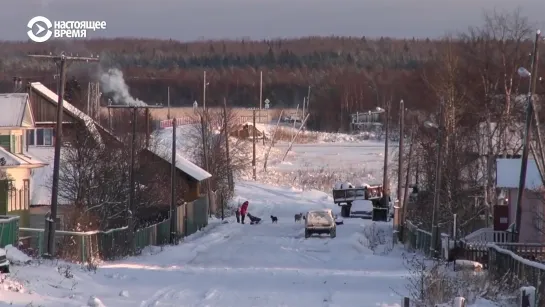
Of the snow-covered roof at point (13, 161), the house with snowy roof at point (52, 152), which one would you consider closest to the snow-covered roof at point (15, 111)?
the snow-covered roof at point (13, 161)

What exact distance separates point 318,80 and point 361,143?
64.0 metres

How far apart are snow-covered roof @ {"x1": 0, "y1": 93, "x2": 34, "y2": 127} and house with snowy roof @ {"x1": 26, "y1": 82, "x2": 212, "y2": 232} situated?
2.25 meters

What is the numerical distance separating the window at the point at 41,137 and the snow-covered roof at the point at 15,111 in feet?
25.6

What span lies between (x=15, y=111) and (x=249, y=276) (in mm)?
23195

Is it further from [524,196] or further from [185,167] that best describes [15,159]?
[524,196]

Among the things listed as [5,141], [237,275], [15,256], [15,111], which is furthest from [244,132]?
[15,256]

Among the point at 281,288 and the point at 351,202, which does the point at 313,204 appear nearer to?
the point at 351,202

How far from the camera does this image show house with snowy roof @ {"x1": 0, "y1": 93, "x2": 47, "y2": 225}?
137ft

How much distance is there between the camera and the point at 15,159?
42.2 meters

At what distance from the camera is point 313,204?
70562mm

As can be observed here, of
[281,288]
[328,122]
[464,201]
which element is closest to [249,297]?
[281,288]

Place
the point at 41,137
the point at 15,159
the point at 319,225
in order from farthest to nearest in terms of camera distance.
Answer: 1. the point at 41,137
2. the point at 319,225
3. the point at 15,159

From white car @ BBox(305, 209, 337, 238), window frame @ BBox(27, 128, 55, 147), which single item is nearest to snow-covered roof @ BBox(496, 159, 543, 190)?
white car @ BBox(305, 209, 337, 238)

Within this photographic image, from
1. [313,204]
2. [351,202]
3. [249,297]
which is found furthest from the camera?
[313,204]
